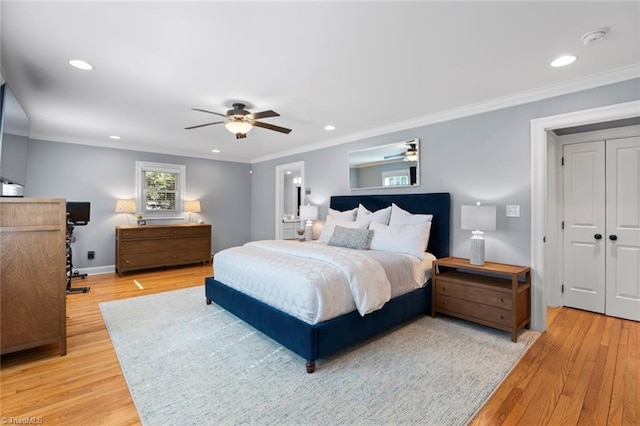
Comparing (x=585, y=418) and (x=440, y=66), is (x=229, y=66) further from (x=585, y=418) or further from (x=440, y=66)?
(x=585, y=418)

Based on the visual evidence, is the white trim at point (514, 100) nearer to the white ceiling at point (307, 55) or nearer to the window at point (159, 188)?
the white ceiling at point (307, 55)

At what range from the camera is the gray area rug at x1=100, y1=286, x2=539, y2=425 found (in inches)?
71.2

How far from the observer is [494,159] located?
338 centimetres

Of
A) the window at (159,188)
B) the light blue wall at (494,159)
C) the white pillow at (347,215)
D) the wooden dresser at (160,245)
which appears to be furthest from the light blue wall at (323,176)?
the wooden dresser at (160,245)

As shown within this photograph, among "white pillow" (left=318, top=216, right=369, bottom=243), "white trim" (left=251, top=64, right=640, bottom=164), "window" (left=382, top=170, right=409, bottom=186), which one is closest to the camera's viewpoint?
"white trim" (left=251, top=64, right=640, bottom=164)

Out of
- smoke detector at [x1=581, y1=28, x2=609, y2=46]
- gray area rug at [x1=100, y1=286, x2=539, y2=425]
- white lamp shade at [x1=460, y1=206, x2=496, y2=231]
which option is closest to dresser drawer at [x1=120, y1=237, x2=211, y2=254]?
gray area rug at [x1=100, y1=286, x2=539, y2=425]

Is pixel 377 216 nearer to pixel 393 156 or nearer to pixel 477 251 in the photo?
pixel 393 156

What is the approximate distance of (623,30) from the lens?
2.03m

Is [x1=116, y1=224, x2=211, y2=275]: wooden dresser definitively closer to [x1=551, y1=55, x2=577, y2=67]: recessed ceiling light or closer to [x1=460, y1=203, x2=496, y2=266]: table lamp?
[x1=460, y1=203, x2=496, y2=266]: table lamp

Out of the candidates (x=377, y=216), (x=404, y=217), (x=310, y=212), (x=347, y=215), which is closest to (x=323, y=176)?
(x=310, y=212)

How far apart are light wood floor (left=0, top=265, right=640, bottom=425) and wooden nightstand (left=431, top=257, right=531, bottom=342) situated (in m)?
0.23

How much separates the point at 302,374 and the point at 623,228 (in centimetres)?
393

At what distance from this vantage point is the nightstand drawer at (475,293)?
2.82 m

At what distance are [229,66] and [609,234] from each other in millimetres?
4565
